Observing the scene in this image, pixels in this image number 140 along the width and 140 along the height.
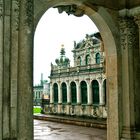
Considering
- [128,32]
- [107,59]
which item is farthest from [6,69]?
[128,32]

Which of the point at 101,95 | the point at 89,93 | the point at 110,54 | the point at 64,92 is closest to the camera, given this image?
the point at 110,54

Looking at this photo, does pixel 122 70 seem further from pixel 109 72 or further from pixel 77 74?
pixel 77 74

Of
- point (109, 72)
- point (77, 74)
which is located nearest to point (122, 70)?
point (109, 72)

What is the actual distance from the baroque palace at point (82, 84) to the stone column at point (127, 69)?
30.2 m

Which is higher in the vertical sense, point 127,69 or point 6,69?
point 127,69

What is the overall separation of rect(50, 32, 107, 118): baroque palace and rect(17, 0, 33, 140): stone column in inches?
1275

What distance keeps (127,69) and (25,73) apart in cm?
321

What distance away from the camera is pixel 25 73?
674 centimetres

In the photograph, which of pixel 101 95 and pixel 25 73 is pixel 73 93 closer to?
pixel 101 95

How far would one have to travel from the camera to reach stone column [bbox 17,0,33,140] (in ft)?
21.8

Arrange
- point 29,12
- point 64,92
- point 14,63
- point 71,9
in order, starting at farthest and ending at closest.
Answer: point 64,92 → point 71,9 → point 29,12 → point 14,63

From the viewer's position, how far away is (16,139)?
6555 mm

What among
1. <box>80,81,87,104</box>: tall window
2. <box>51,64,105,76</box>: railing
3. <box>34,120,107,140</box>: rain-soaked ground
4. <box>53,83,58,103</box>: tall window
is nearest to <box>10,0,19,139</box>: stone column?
<box>34,120,107,140</box>: rain-soaked ground

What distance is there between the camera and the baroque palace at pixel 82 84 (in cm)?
4203
